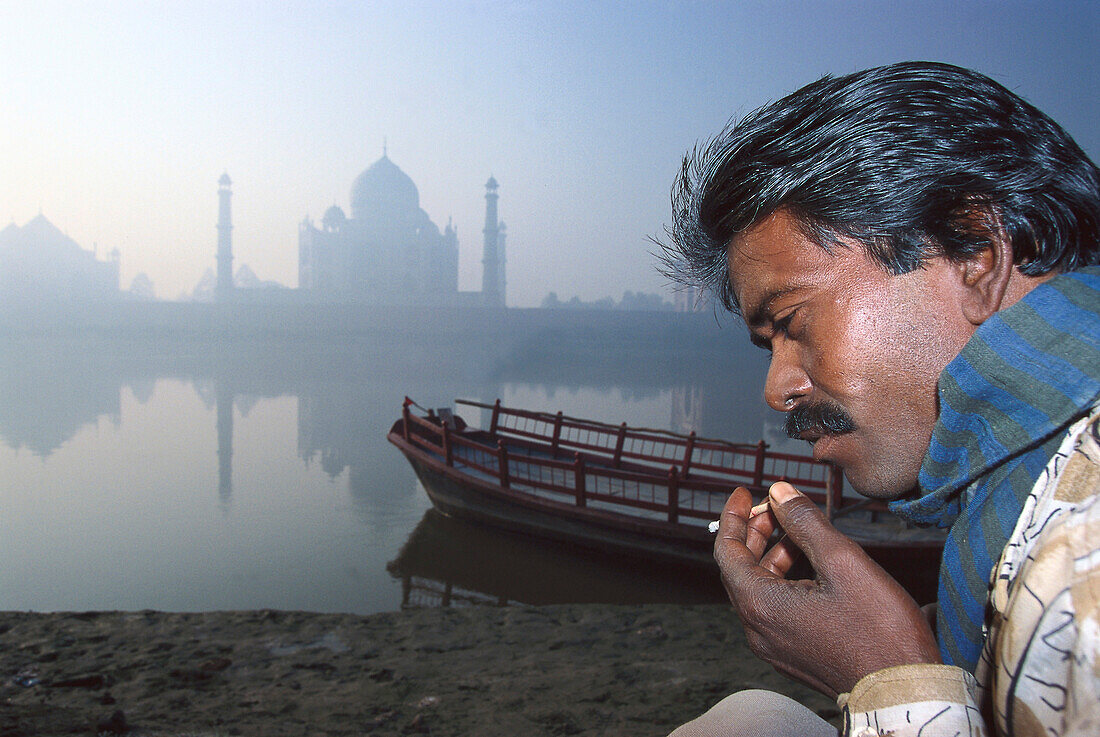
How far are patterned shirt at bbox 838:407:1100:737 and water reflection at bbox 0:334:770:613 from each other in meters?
8.44

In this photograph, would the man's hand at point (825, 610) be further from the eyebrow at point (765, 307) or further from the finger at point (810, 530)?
the eyebrow at point (765, 307)

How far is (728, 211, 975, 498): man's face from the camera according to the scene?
115cm

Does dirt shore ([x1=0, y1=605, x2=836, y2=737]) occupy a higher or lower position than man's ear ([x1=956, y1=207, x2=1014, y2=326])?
lower

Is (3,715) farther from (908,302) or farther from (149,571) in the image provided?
(149,571)

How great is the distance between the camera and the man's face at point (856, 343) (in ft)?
3.76

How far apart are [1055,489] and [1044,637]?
162 mm

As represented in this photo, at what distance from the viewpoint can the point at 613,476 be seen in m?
Answer: 8.84

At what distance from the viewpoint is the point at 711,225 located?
1.41 metres

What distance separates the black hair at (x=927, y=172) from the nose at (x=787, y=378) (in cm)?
21

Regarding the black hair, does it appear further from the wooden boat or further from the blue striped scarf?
the wooden boat

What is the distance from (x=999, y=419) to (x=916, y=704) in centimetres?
38

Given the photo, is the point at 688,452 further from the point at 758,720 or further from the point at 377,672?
the point at 758,720

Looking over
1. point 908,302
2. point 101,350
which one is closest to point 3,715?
point 908,302

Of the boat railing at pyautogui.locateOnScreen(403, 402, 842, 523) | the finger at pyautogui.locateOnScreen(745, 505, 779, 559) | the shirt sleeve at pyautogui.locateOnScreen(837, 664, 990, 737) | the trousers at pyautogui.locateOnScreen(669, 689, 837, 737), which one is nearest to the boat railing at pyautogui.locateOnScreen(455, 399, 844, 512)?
the boat railing at pyautogui.locateOnScreen(403, 402, 842, 523)
